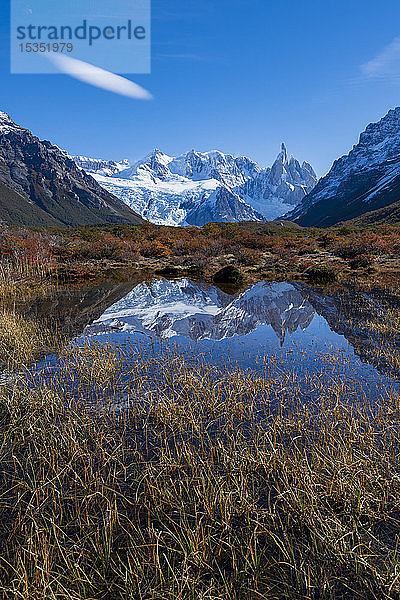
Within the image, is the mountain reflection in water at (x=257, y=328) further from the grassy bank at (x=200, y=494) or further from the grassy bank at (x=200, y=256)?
the grassy bank at (x=200, y=256)

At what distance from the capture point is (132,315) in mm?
16734

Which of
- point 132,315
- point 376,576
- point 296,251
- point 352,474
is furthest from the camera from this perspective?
point 296,251

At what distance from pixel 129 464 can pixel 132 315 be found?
11909 mm

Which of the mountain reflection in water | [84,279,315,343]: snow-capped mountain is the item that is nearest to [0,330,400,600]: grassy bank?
the mountain reflection in water

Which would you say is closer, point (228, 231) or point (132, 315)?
point (132, 315)

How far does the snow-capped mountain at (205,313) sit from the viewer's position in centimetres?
1391

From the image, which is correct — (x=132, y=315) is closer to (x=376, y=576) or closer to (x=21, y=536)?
(x=21, y=536)

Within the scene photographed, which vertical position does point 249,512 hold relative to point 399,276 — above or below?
below

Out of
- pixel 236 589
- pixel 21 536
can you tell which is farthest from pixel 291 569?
pixel 21 536

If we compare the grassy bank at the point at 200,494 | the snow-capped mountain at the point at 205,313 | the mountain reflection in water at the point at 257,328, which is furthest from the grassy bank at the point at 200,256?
the grassy bank at the point at 200,494

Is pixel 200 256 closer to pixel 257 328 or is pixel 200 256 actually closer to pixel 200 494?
pixel 257 328

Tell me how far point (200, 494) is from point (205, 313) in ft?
42.5

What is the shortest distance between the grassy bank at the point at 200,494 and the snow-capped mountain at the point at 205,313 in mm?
5986

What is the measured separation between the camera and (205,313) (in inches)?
674
